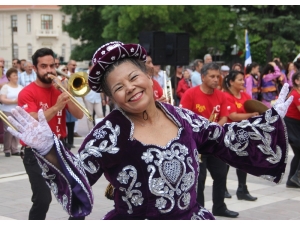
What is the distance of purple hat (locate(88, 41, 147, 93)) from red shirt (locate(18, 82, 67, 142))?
226 centimetres

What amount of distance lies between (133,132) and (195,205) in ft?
1.59

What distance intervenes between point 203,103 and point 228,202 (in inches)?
60.0

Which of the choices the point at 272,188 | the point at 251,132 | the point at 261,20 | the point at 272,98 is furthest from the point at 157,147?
the point at 261,20

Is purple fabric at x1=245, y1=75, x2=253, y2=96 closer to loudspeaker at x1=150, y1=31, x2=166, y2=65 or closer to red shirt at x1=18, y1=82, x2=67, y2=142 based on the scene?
loudspeaker at x1=150, y1=31, x2=166, y2=65

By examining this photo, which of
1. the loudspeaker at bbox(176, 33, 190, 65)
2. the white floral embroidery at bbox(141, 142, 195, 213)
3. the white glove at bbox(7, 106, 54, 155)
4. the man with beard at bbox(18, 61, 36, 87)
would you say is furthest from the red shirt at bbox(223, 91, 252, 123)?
the man with beard at bbox(18, 61, 36, 87)

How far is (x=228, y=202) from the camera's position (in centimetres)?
709

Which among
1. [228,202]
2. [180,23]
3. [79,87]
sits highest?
[180,23]

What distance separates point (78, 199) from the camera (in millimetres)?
2627

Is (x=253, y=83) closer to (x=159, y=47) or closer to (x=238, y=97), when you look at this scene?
(x=159, y=47)

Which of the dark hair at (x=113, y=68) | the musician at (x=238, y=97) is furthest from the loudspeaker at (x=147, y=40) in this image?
the dark hair at (x=113, y=68)

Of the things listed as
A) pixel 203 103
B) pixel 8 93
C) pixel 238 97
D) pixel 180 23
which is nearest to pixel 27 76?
pixel 8 93

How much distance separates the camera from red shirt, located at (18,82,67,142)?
5113mm

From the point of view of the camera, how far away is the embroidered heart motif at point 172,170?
9.28 ft

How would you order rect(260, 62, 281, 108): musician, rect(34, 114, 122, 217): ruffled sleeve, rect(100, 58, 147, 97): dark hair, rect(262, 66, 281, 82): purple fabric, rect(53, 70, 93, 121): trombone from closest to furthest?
rect(34, 114, 122, 217): ruffled sleeve, rect(100, 58, 147, 97): dark hair, rect(53, 70, 93, 121): trombone, rect(260, 62, 281, 108): musician, rect(262, 66, 281, 82): purple fabric
